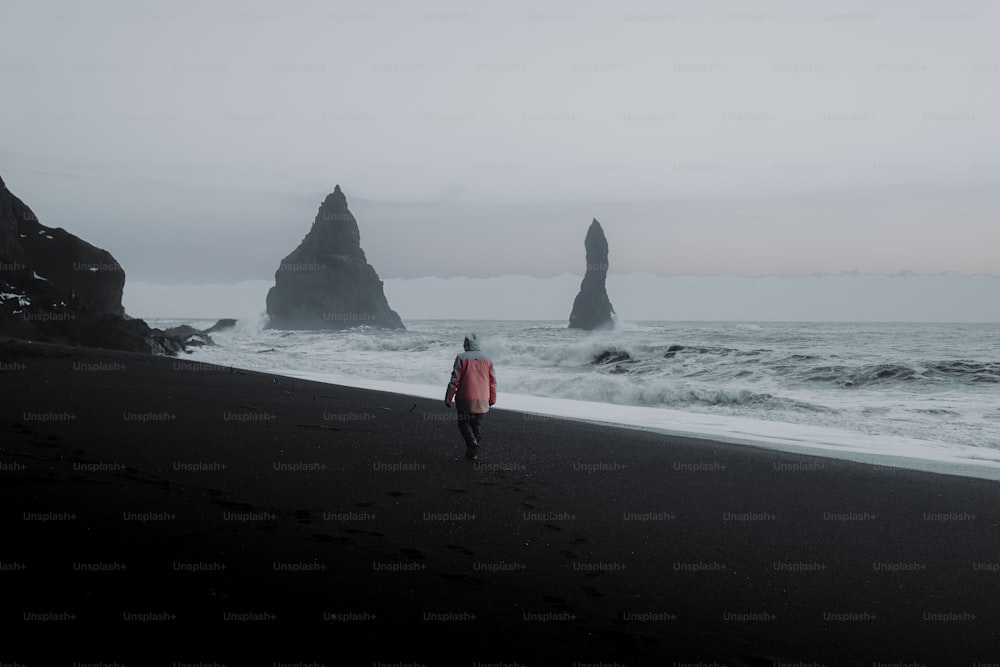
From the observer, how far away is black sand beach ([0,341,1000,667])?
3561 millimetres

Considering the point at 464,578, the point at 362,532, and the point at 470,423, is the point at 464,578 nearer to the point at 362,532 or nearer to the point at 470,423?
the point at 362,532

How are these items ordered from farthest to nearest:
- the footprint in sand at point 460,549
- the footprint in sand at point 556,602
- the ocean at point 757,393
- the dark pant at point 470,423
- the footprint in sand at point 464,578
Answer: the ocean at point 757,393
the dark pant at point 470,423
the footprint in sand at point 460,549
the footprint in sand at point 464,578
the footprint in sand at point 556,602

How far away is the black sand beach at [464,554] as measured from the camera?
3561 mm

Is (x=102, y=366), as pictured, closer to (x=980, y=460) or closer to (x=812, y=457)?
(x=812, y=457)

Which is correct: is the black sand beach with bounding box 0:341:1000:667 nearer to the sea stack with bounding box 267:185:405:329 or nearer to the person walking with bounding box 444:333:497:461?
the person walking with bounding box 444:333:497:461

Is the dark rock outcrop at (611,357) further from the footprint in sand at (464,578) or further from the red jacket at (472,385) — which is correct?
the footprint in sand at (464,578)

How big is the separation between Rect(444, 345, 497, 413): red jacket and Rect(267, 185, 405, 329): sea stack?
10627cm

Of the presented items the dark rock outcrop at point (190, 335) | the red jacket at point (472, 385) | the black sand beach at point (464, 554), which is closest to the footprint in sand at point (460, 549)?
the black sand beach at point (464, 554)

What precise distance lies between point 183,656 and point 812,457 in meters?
9.14

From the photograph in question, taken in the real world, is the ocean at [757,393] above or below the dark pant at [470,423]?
below

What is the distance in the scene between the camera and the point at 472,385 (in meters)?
9.06

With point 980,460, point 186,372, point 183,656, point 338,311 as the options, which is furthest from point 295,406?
point 338,311

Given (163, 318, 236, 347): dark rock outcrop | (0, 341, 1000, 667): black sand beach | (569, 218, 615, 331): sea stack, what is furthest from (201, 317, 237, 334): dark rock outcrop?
(0, 341, 1000, 667): black sand beach

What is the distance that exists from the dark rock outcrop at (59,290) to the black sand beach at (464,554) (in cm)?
1792
